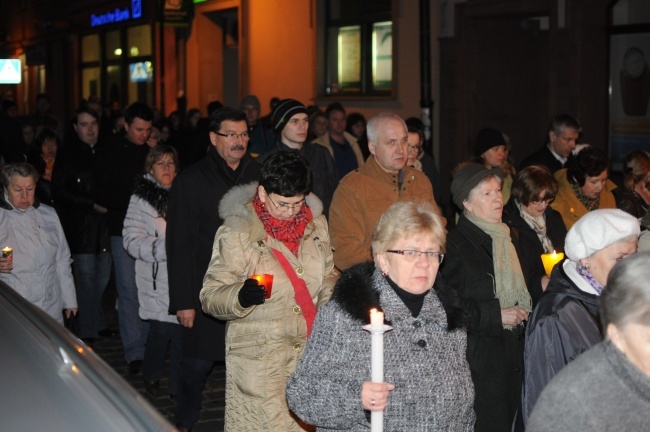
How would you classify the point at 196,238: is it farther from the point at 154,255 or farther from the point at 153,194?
the point at 153,194

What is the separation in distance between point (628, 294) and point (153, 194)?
563cm

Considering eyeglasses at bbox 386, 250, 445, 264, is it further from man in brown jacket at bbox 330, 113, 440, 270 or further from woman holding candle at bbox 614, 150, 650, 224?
woman holding candle at bbox 614, 150, 650, 224

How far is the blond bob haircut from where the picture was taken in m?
4.32

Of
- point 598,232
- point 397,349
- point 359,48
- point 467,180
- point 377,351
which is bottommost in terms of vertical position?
point 397,349

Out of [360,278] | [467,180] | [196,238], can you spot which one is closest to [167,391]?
[196,238]

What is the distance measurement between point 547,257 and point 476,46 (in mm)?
11335

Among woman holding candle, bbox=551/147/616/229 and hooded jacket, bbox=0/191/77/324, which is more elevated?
woman holding candle, bbox=551/147/616/229

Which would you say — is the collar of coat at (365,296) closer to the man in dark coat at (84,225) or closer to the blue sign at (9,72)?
the man in dark coat at (84,225)

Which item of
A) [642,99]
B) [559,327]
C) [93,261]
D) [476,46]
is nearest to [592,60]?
[642,99]

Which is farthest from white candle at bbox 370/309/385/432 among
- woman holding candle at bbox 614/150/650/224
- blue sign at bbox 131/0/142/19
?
blue sign at bbox 131/0/142/19

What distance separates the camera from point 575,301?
439 centimetres

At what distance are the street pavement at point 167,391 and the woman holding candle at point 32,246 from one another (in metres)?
0.93

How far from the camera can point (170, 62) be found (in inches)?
1075

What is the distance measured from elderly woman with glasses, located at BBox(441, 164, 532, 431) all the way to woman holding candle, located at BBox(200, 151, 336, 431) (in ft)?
2.63
